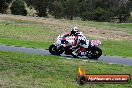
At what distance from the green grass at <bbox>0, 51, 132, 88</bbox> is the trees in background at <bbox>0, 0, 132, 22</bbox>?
238 ft

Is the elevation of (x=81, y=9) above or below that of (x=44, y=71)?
below

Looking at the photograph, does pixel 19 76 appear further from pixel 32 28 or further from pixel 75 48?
pixel 32 28

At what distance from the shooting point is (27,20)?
6412 cm

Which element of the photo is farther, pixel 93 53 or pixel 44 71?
pixel 93 53

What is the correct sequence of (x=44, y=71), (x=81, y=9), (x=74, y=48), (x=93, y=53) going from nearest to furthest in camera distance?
(x=44, y=71) < (x=93, y=53) < (x=74, y=48) < (x=81, y=9)

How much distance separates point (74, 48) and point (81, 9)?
78.2 meters

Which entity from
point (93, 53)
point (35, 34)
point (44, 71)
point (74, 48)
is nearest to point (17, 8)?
point (35, 34)

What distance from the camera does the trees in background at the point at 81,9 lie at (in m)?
99.1

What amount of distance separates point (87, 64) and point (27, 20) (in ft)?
138

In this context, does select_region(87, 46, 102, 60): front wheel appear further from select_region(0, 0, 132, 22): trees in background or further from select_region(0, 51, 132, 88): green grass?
select_region(0, 0, 132, 22): trees in background

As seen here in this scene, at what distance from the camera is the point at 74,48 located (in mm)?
27000

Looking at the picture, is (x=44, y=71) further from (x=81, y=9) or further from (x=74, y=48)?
(x=81, y=9)

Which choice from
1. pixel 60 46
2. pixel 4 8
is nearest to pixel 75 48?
pixel 60 46

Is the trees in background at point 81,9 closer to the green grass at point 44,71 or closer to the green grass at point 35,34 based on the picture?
the green grass at point 35,34
